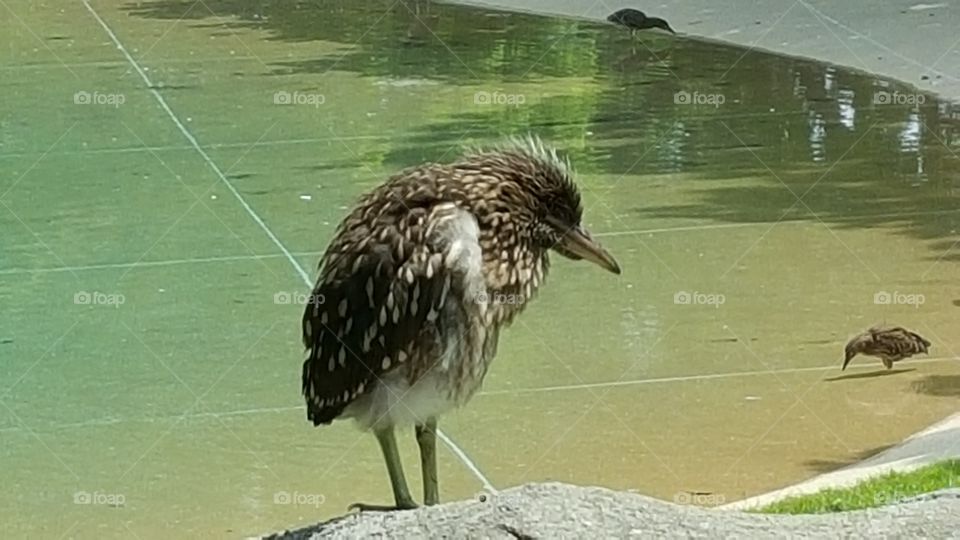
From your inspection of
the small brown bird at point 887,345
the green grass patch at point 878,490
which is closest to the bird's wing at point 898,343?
the small brown bird at point 887,345

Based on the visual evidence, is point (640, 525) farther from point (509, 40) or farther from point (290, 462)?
point (509, 40)

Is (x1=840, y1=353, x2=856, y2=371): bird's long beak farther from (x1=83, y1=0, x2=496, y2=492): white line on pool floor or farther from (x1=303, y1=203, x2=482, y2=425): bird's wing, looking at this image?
(x1=303, y1=203, x2=482, y2=425): bird's wing

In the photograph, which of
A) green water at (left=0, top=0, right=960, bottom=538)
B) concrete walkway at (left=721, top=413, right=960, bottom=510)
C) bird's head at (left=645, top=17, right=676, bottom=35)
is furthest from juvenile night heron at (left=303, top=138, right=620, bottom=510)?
bird's head at (left=645, top=17, right=676, bottom=35)

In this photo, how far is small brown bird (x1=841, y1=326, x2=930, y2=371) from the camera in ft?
29.2

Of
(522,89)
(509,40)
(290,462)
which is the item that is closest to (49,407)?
(290,462)

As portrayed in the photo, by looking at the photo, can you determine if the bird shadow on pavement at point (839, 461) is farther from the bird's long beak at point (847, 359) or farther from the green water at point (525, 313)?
the bird's long beak at point (847, 359)

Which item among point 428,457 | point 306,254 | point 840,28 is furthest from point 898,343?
point 840,28

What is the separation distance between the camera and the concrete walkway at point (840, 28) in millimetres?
16062

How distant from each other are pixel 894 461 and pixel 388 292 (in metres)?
2.99

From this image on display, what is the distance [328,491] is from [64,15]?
1352 centimetres

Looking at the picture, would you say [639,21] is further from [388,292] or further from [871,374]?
[388,292]

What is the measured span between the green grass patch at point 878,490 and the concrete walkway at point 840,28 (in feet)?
27.0

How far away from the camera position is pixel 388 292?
5.20 meters

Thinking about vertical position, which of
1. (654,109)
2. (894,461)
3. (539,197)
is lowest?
(654,109)
